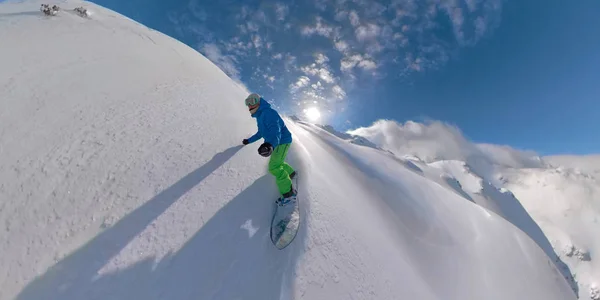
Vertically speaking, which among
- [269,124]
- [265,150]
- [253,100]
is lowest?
[265,150]

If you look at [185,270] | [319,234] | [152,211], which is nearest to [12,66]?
[152,211]

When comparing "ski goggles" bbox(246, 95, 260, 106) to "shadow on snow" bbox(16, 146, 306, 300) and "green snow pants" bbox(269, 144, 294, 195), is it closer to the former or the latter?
"green snow pants" bbox(269, 144, 294, 195)

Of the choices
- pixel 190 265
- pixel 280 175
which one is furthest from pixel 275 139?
pixel 190 265

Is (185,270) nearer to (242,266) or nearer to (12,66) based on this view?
(242,266)

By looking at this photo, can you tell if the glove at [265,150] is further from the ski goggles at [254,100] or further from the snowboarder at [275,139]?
the ski goggles at [254,100]

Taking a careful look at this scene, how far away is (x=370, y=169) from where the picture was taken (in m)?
13.3

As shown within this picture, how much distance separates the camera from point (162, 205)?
5273mm

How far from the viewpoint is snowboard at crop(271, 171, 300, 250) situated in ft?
17.9

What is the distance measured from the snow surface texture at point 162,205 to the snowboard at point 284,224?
15 centimetres

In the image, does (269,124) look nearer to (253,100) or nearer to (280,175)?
(253,100)

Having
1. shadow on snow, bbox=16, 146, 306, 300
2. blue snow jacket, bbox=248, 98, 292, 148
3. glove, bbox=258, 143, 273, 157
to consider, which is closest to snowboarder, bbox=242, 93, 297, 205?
blue snow jacket, bbox=248, 98, 292, 148

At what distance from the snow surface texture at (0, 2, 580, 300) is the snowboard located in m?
0.15

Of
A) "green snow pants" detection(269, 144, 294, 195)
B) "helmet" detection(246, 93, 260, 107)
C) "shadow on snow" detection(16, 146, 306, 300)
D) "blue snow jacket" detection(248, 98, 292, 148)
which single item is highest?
"helmet" detection(246, 93, 260, 107)

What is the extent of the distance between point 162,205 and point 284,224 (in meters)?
2.32
